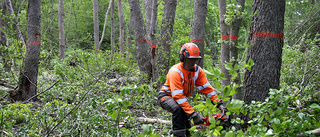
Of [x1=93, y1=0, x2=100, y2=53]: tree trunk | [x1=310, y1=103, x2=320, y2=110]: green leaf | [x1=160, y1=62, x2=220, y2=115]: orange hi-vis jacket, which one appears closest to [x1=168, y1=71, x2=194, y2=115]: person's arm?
[x1=160, y1=62, x2=220, y2=115]: orange hi-vis jacket

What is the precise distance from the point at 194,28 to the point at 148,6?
273 centimetres

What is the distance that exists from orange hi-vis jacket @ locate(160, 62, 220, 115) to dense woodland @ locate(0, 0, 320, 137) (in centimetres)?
22

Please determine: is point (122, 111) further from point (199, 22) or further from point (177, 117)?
point (199, 22)

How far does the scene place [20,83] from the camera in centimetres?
656

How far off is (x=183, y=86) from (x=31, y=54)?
184 inches

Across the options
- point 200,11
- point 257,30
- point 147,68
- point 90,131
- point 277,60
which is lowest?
point 90,131

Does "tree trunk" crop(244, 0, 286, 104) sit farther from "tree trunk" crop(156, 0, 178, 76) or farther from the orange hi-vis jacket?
"tree trunk" crop(156, 0, 178, 76)

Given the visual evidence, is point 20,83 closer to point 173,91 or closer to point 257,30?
point 173,91

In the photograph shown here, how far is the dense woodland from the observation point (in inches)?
94.3

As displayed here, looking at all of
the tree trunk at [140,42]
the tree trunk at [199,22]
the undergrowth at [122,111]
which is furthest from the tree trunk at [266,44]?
the tree trunk at [140,42]

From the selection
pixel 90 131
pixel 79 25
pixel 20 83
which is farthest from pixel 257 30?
pixel 79 25

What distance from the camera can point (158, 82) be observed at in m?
7.56

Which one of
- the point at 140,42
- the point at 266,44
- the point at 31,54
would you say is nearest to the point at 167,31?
the point at 140,42

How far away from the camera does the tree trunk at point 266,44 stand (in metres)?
3.90
